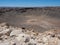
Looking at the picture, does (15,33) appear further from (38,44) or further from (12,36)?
(38,44)

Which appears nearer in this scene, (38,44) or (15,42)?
(15,42)

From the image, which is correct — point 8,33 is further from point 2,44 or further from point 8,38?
point 2,44

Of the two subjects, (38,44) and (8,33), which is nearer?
(38,44)

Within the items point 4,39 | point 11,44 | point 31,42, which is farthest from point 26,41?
point 4,39

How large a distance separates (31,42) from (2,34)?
1.55m

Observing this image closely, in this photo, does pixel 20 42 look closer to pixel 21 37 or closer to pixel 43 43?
pixel 21 37

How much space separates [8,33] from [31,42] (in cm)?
153

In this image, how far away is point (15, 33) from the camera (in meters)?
6.11

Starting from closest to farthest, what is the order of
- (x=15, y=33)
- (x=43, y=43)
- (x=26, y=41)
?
(x=26, y=41)
(x=43, y=43)
(x=15, y=33)

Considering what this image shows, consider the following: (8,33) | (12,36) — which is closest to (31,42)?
(12,36)

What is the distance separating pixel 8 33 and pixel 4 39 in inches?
21.0

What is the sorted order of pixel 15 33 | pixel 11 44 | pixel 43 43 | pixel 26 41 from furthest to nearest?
pixel 15 33 → pixel 43 43 → pixel 26 41 → pixel 11 44

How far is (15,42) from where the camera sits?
16.6ft

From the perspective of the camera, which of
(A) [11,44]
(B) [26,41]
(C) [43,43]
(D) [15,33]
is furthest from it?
(D) [15,33]
